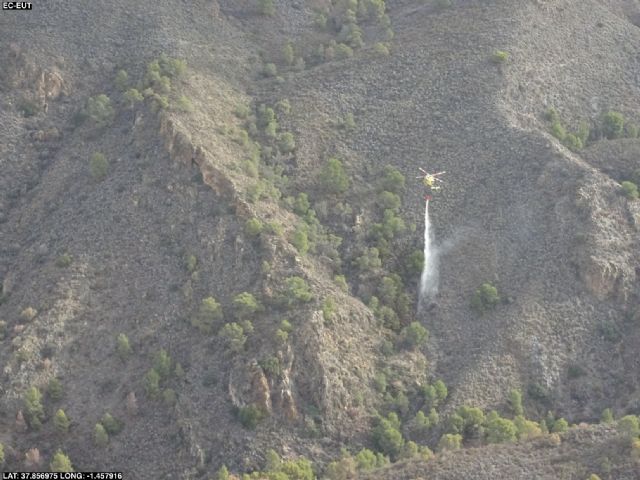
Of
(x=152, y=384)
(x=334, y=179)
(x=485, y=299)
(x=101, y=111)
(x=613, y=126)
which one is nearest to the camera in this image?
(x=152, y=384)

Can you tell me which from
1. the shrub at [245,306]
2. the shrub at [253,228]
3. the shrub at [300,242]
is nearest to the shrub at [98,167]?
the shrub at [253,228]

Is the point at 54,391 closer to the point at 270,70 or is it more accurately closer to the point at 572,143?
the point at 270,70

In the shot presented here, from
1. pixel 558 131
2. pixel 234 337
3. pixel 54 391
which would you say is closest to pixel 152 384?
pixel 234 337

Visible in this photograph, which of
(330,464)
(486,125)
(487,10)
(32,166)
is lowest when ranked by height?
(330,464)

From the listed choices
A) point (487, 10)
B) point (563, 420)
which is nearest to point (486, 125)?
point (487, 10)

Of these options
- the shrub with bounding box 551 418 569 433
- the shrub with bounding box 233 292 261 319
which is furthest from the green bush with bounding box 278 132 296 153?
the shrub with bounding box 551 418 569 433

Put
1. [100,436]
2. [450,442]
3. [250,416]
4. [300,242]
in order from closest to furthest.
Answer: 1. [100,436]
2. [250,416]
3. [450,442]
4. [300,242]

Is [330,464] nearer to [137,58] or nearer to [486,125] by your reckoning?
[486,125]
